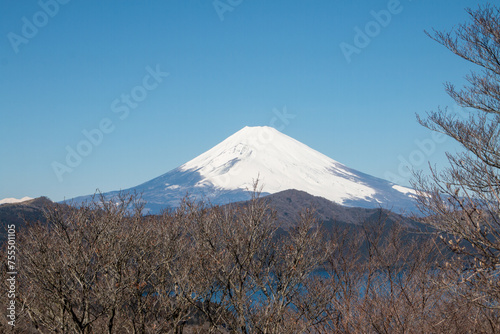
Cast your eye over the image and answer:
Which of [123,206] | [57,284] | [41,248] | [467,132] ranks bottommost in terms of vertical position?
[57,284]

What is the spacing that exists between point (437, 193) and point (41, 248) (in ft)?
41.9

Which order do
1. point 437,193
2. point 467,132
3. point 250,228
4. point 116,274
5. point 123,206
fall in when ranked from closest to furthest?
point 437,193, point 467,132, point 116,274, point 250,228, point 123,206

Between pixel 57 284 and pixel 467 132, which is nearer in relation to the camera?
pixel 467 132

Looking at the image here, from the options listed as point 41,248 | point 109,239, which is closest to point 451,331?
point 109,239

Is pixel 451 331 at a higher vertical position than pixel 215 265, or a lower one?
lower

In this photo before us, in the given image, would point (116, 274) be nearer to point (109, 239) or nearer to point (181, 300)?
point (109, 239)

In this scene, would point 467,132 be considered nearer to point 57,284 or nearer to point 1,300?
point 57,284

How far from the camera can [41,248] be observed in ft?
48.2

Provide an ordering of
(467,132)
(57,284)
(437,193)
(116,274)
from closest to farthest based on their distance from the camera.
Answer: (437,193), (467,132), (57,284), (116,274)

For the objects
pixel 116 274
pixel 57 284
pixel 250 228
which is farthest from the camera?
pixel 250 228

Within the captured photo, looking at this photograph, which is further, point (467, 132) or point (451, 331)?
point (451, 331)

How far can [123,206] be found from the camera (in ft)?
66.1

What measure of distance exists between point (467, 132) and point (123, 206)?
14.9 metres

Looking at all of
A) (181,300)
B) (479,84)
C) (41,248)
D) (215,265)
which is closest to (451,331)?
(479,84)
